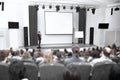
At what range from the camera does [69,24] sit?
522 inches

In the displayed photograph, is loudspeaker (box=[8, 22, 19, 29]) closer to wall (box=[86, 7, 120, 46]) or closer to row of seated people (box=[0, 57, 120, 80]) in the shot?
wall (box=[86, 7, 120, 46])

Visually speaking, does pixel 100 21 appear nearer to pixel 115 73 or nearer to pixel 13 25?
pixel 13 25

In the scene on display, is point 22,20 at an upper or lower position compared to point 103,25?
upper

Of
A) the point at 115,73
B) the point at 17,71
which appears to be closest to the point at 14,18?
the point at 17,71

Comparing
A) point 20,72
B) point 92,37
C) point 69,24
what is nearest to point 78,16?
point 69,24

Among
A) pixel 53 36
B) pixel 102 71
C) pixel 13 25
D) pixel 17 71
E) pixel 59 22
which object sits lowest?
pixel 102 71

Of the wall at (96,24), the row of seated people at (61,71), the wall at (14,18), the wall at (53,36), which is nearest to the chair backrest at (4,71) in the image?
the row of seated people at (61,71)

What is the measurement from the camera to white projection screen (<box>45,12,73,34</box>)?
12773 mm

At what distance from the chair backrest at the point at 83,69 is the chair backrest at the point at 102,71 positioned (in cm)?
10

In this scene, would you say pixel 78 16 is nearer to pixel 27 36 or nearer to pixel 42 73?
pixel 27 36

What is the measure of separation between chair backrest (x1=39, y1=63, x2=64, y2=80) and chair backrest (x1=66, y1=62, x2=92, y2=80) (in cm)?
21

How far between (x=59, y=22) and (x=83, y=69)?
32.2 feet

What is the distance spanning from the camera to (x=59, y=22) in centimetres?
1300

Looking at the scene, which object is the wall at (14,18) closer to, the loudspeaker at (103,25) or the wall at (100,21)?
the wall at (100,21)
